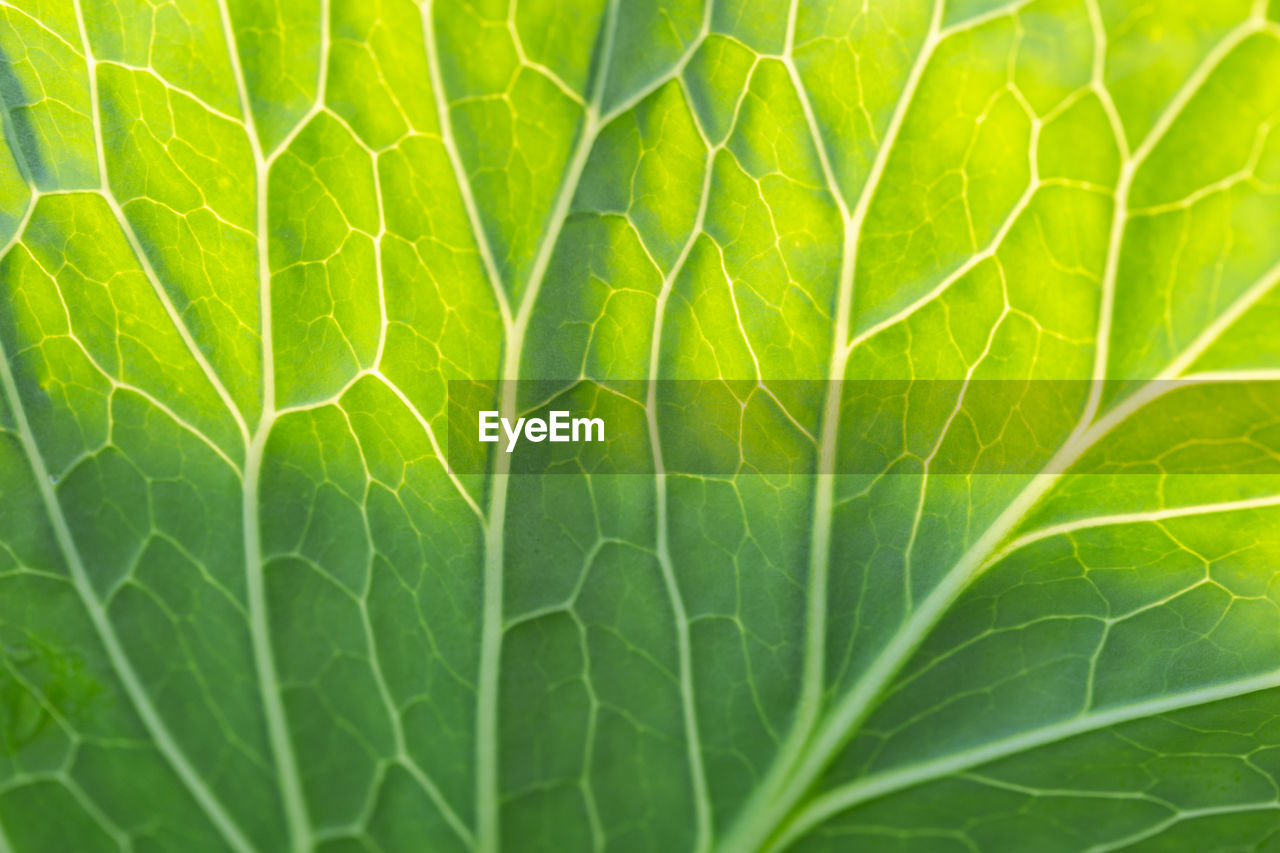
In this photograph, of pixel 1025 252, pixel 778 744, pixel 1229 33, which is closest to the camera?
pixel 1229 33

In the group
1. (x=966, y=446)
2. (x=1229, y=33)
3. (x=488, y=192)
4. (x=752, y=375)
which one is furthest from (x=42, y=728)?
(x=1229, y=33)

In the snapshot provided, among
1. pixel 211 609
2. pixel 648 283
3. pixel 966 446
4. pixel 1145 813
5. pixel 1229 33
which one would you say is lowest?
pixel 1145 813

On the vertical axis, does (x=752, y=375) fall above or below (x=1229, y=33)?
below

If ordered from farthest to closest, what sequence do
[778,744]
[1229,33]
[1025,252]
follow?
1. [778,744]
2. [1025,252]
3. [1229,33]

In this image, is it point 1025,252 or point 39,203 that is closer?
point 1025,252

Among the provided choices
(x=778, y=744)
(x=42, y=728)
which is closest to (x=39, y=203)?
(x=42, y=728)

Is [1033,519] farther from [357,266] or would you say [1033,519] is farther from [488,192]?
[357,266]
